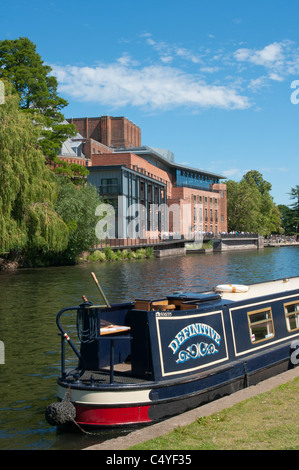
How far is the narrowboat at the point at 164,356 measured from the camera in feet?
27.4

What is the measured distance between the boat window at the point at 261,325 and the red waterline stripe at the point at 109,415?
361 centimetres

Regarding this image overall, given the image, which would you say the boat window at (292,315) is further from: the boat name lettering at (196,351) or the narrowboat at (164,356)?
the boat name lettering at (196,351)

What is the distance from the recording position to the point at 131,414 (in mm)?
8359

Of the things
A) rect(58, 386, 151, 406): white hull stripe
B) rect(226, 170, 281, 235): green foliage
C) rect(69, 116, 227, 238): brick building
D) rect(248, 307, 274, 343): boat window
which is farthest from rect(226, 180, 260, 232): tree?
rect(58, 386, 151, 406): white hull stripe

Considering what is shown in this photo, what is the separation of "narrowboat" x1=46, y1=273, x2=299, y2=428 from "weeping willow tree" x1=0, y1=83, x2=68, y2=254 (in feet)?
79.6

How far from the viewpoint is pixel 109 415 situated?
327 inches

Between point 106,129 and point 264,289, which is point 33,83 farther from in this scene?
point 106,129

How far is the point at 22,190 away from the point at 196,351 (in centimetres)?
2804

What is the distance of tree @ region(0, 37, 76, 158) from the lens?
168 feet

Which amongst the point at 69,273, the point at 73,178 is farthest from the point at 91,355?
the point at 73,178

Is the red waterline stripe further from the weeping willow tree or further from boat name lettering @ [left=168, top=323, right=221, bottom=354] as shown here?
the weeping willow tree

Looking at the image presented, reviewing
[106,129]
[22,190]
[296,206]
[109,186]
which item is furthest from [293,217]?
[22,190]

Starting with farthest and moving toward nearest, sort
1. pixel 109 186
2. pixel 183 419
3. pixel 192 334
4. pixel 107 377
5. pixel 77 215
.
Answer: pixel 109 186, pixel 77 215, pixel 192 334, pixel 107 377, pixel 183 419
